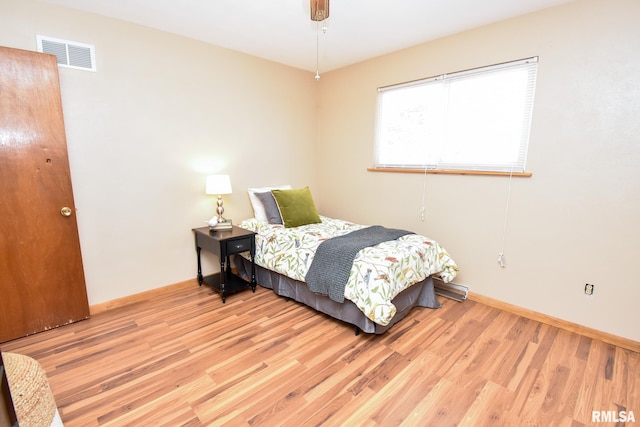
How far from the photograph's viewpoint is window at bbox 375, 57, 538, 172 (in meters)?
2.56

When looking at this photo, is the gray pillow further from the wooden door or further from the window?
the wooden door

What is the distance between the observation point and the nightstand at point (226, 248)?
2787 mm

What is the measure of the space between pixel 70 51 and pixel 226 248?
1994 millimetres

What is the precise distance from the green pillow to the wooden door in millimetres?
1795

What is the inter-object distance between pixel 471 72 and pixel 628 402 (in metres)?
2.65

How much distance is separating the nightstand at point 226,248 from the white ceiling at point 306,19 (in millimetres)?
1909

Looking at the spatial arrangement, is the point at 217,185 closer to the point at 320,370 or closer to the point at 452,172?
the point at 320,370

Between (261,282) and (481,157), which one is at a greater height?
(481,157)

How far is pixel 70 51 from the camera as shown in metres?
2.34

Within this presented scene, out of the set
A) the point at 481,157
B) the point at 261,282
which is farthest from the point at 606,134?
the point at 261,282

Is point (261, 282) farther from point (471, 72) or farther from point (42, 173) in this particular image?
point (471, 72)

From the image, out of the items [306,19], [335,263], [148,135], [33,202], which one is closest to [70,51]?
[148,135]

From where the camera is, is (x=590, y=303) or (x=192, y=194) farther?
(x=192, y=194)

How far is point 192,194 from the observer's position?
313 centimetres
